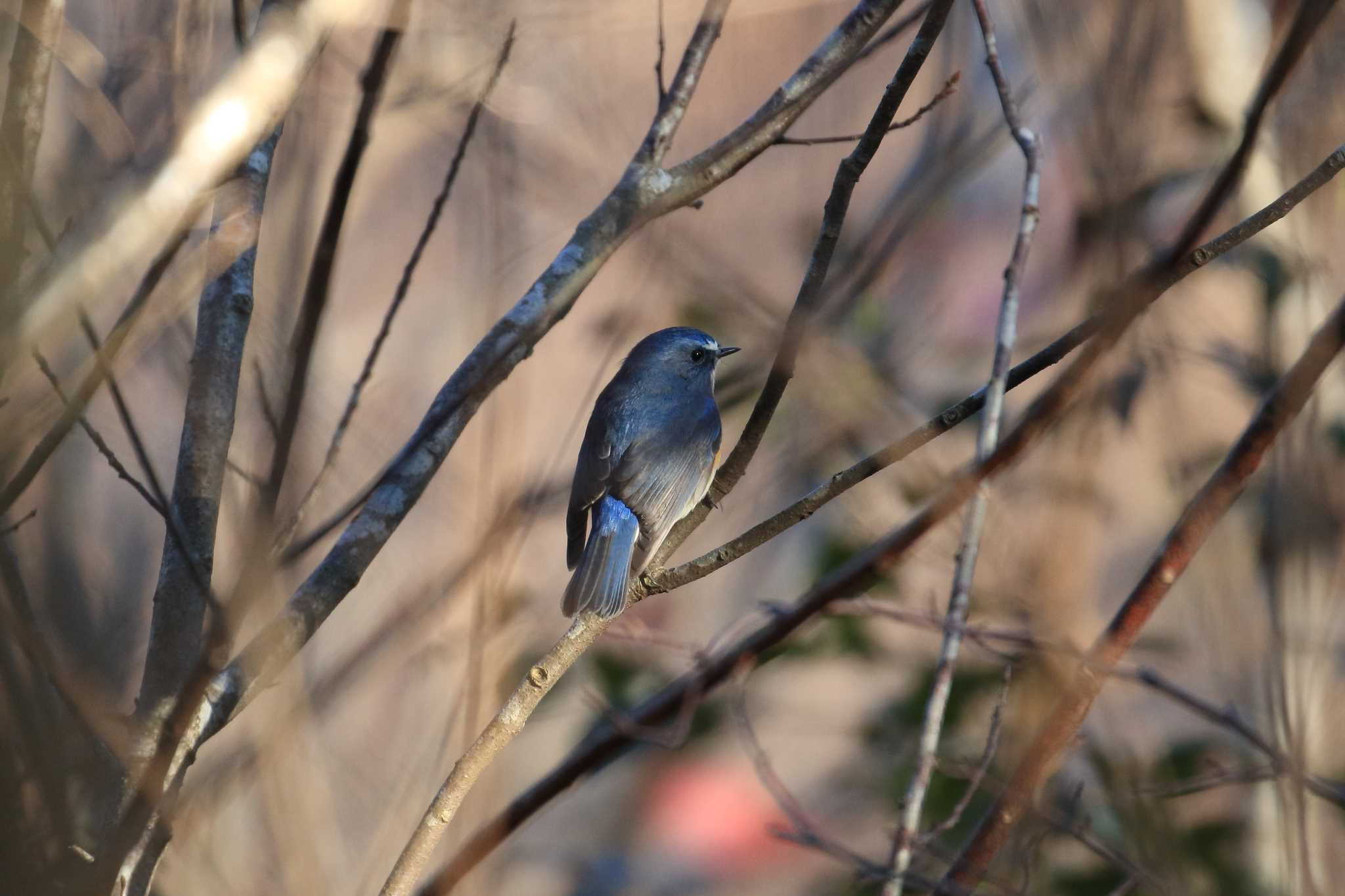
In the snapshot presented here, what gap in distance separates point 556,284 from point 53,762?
109 cm

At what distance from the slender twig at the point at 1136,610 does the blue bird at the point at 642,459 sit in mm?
1427

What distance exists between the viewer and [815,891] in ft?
14.0

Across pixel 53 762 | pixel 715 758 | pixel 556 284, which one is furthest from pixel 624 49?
pixel 53 762

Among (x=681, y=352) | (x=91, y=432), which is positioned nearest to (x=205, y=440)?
(x=91, y=432)

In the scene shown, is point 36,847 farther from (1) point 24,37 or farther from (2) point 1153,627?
(2) point 1153,627

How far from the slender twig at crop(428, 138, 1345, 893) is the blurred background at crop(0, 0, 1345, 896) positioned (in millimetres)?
126

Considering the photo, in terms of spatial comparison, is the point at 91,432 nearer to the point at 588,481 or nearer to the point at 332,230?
the point at 332,230

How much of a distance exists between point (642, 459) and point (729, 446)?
128cm

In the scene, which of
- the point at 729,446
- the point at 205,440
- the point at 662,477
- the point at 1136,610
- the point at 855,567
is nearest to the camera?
the point at 855,567

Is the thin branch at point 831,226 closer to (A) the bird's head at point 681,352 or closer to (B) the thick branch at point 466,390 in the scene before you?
(B) the thick branch at point 466,390

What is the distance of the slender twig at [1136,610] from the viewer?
151 centimetres

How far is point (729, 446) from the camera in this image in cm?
464

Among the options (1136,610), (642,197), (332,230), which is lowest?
(332,230)

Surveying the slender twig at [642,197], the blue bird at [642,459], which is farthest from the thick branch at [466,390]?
the blue bird at [642,459]
